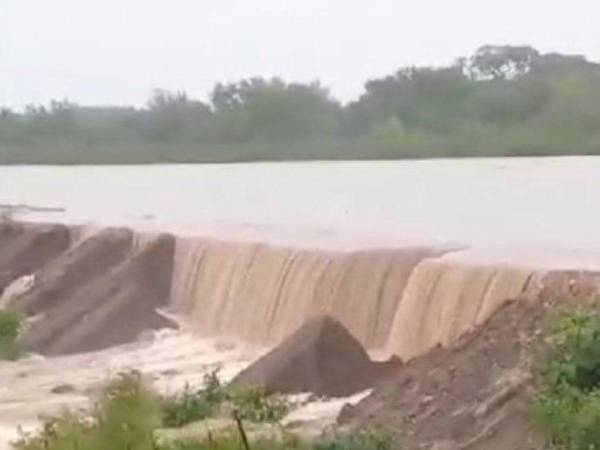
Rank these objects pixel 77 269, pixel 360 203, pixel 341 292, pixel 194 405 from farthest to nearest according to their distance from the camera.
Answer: pixel 360 203
pixel 77 269
pixel 341 292
pixel 194 405

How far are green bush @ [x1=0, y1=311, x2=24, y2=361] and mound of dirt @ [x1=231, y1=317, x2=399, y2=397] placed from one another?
4755mm

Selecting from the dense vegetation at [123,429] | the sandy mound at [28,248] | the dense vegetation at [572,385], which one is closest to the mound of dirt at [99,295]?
the sandy mound at [28,248]

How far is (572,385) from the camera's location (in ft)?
33.0

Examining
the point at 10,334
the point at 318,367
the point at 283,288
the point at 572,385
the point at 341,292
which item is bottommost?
the point at 10,334

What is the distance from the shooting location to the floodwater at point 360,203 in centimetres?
2144

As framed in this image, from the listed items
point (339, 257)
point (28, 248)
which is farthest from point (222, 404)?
point (28, 248)

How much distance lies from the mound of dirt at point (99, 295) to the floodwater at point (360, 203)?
3.70ft

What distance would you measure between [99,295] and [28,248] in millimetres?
4116

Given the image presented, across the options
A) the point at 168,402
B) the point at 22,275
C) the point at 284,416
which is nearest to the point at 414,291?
the point at 284,416

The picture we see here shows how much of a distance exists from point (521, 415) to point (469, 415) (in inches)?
30.8

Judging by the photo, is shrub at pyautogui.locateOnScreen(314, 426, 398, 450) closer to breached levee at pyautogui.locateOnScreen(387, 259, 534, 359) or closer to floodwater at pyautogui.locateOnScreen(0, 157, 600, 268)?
breached levee at pyautogui.locateOnScreen(387, 259, 534, 359)

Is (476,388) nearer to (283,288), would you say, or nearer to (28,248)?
(283,288)

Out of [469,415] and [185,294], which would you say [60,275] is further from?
[469,415]

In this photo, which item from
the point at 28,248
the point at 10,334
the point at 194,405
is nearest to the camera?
the point at 194,405
